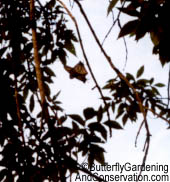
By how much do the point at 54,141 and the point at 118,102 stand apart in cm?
162

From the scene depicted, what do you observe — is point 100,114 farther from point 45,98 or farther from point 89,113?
point 45,98

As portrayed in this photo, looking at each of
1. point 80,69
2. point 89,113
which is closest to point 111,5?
point 80,69

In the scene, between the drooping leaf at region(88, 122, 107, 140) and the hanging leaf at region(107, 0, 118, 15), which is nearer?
the hanging leaf at region(107, 0, 118, 15)

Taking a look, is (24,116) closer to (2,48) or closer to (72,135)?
(72,135)

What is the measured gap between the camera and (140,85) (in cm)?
235

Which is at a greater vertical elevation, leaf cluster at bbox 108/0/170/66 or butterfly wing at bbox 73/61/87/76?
leaf cluster at bbox 108/0/170/66

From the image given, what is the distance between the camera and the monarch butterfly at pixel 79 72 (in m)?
0.99

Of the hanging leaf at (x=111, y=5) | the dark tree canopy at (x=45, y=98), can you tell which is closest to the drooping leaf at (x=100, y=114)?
the dark tree canopy at (x=45, y=98)

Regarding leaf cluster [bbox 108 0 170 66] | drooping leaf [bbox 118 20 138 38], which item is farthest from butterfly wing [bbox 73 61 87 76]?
drooping leaf [bbox 118 20 138 38]

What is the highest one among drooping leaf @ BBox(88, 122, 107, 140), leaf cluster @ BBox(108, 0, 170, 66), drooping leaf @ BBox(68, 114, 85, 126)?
leaf cluster @ BBox(108, 0, 170, 66)

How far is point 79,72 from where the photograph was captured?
3.25ft

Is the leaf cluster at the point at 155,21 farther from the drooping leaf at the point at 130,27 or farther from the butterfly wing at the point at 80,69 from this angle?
the butterfly wing at the point at 80,69

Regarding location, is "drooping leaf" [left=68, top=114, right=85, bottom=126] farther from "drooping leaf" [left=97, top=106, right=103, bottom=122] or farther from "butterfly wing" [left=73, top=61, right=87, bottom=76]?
"butterfly wing" [left=73, top=61, right=87, bottom=76]

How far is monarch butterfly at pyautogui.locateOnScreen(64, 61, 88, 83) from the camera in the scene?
992mm
